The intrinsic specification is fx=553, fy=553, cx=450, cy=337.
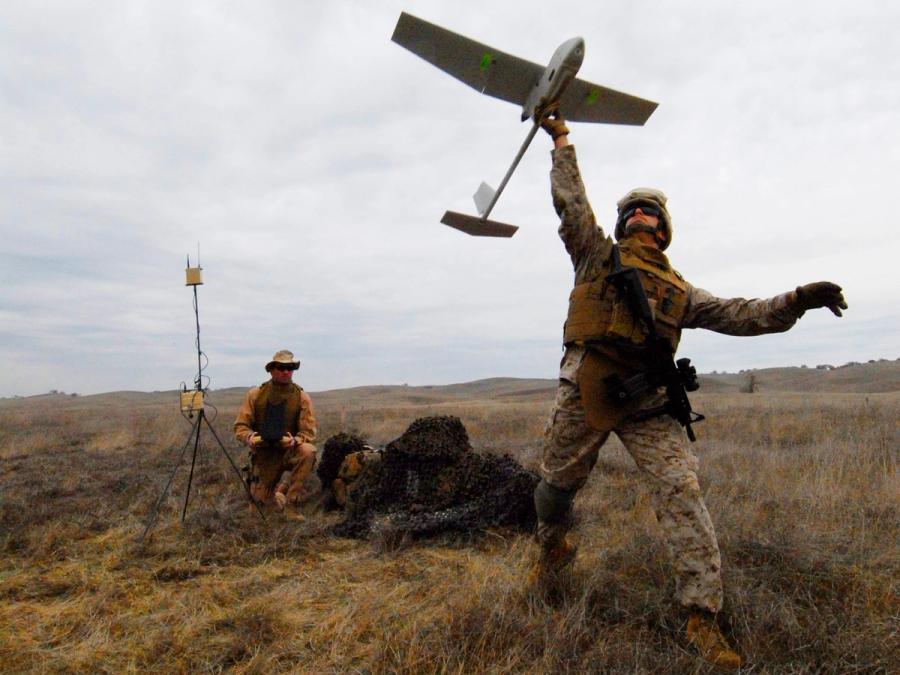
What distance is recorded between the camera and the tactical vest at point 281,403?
636cm

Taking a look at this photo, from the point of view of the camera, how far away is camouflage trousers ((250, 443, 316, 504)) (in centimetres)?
625

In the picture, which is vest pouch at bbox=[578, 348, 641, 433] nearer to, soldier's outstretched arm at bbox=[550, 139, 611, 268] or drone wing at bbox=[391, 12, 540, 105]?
soldier's outstretched arm at bbox=[550, 139, 611, 268]

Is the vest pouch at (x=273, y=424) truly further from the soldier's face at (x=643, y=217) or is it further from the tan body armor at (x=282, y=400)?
the soldier's face at (x=643, y=217)

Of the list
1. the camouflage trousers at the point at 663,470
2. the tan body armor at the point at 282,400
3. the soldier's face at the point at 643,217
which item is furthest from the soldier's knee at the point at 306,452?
the soldier's face at the point at 643,217

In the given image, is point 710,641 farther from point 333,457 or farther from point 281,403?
point 281,403

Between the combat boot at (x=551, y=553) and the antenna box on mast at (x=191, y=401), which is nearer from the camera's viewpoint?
the combat boot at (x=551, y=553)

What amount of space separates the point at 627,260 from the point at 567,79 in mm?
1095

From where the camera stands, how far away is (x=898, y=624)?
102 inches

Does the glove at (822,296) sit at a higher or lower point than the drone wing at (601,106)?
lower

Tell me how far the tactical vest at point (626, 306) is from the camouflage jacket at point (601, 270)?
10 centimetres

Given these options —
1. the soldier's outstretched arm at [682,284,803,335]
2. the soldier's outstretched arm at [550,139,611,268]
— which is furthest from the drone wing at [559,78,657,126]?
the soldier's outstretched arm at [682,284,803,335]

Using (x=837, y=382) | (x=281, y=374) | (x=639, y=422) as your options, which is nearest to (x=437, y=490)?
(x=281, y=374)

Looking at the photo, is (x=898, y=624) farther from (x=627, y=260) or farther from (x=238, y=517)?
(x=238, y=517)

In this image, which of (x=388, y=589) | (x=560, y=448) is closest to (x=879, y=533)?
(x=560, y=448)
